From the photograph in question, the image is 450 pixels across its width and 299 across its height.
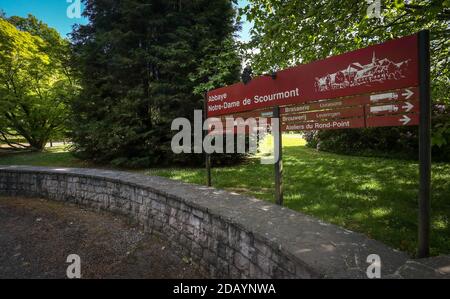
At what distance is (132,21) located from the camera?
10156mm

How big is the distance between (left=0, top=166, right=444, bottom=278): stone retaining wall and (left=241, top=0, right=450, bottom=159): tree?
430 centimetres

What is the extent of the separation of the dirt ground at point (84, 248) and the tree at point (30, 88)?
37.9ft

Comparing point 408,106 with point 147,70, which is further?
point 147,70

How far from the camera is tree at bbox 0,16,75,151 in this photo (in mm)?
16391

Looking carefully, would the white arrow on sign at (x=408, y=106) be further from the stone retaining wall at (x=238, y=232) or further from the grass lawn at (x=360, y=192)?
the grass lawn at (x=360, y=192)

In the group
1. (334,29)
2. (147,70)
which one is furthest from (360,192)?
(147,70)

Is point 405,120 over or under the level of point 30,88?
under

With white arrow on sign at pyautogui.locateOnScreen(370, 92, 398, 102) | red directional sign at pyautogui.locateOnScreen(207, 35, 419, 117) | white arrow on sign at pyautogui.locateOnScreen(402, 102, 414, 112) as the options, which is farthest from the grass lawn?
red directional sign at pyautogui.locateOnScreen(207, 35, 419, 117)

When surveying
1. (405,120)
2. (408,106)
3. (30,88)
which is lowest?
(405,120)

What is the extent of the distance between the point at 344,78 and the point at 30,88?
1981 cm

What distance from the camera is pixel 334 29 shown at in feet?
21.5

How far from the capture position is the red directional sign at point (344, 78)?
2.72 m

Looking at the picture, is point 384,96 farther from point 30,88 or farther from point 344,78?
point 30,88

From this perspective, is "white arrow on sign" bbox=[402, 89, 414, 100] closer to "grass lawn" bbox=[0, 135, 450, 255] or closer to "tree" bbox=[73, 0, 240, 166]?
"grass lawn" bbox=[0, 135, 450, 255]
